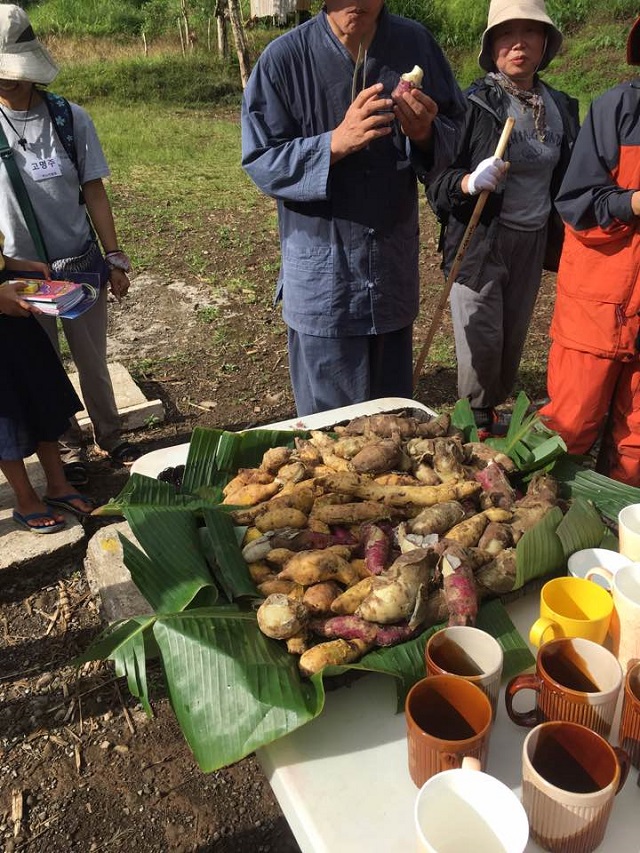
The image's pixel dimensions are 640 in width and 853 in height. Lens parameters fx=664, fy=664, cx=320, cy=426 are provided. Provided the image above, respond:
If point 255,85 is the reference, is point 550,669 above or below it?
below

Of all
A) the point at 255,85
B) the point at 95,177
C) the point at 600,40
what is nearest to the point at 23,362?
the point at 95,177

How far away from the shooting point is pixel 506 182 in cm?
344

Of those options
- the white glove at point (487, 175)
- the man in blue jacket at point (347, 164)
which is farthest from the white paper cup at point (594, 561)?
the white glove at point (487, 175)

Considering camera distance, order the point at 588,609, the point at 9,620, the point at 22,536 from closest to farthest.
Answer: the point at 588,609 → the point at 9,620 → the point at 22,536

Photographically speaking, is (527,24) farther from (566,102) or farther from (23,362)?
(23,362)

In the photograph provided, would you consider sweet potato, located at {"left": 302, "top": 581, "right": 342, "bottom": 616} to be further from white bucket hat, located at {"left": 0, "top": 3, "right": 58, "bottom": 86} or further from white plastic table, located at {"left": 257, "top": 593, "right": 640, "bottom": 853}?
white bucket hat, located at {"left": 0, "top": 3, "right": 58, "bottom": 86}

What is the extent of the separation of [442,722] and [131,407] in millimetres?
3603

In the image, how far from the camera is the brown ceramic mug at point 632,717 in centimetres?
124

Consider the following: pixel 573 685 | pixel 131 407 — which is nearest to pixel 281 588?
pixel 573 685

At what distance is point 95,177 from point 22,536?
1910 mm

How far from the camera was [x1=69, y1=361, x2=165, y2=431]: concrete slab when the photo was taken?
14.5ft

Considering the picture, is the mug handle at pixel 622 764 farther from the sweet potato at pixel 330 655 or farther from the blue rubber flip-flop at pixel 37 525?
the blue rubber flip-flop at pixel 37 525

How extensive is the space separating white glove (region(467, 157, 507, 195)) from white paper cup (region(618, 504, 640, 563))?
6.24 feet

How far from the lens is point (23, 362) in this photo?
3.09 m
